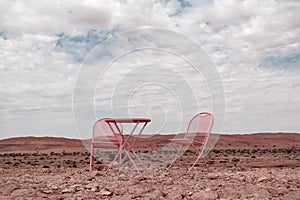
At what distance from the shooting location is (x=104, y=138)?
7.84 m

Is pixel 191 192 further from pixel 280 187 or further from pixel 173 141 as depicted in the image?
pixel 173 141

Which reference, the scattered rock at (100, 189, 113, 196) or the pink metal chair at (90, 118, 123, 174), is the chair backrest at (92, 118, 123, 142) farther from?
the scattered rock at (100, 189, 113, 196)

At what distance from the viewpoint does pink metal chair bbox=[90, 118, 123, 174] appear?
7566mm

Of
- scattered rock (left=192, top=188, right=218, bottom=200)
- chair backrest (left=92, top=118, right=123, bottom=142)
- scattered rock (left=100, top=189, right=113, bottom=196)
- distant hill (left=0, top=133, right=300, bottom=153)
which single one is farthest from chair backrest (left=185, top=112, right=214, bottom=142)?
distant hill (left=0, top=133, right=300, bottom=153)

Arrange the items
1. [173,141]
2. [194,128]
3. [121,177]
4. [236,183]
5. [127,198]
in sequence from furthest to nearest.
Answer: [194,128], [173,141], [121,177], [236,183], [127,198]

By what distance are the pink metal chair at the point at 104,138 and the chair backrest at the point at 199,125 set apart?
1597 mm

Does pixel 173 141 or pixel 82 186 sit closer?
pixel 82 186

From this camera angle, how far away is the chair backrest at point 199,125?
8.18 m

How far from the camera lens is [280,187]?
5547mm

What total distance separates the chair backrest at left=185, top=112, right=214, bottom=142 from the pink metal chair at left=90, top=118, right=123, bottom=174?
5.24 feet

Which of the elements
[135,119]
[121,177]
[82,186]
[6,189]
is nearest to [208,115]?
[135,119]

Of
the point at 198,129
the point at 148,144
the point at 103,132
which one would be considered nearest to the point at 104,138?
the point at 103,132

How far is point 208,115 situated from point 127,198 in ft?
→ 11.9

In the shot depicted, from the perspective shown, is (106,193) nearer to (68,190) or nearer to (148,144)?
(68,190)
